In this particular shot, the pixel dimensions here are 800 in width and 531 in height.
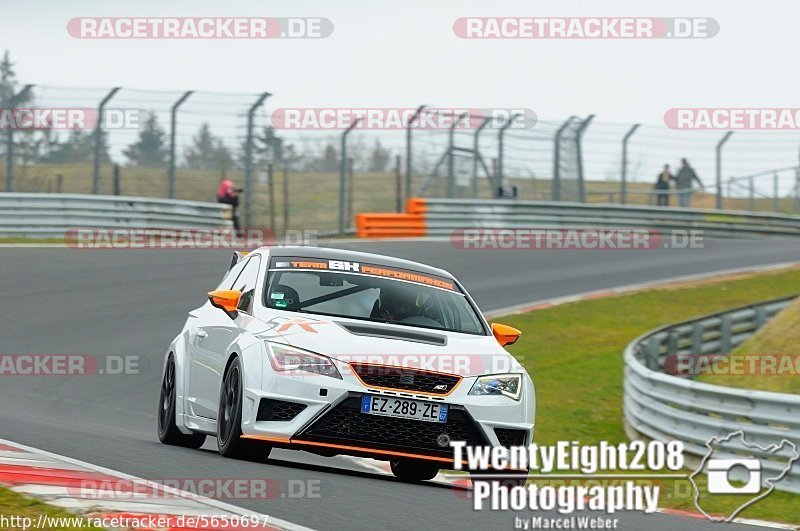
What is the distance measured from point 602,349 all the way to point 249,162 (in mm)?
11877

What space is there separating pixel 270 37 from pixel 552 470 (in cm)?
1153

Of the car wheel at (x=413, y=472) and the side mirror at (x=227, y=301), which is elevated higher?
the side mirror at (x=227, y=301)

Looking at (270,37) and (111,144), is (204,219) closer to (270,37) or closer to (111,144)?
(111,144)

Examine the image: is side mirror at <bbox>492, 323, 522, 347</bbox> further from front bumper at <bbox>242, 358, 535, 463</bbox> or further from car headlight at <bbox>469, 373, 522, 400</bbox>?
front bumper at <bbox>242, 358, 535, 463</bbox>

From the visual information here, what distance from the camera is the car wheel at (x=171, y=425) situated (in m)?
9.57

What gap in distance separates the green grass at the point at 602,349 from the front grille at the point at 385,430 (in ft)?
7.59

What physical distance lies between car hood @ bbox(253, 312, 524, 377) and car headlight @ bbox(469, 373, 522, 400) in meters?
0.05

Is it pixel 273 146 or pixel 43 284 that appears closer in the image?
pixel 43 284

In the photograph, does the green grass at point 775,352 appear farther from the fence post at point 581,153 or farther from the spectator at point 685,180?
the spectator at point 685,180

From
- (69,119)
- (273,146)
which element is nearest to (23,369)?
(69,119)

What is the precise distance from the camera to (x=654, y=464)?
11.3m

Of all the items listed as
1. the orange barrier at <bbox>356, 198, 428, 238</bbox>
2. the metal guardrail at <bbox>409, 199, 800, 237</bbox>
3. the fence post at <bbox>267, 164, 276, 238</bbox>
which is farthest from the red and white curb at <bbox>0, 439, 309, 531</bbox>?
the metal guardrail at <bbox>409, 199, 800, 237</bbox>

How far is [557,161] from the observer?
30.0 metres

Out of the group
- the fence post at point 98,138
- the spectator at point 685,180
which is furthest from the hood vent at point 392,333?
the spectator at point 685,180
